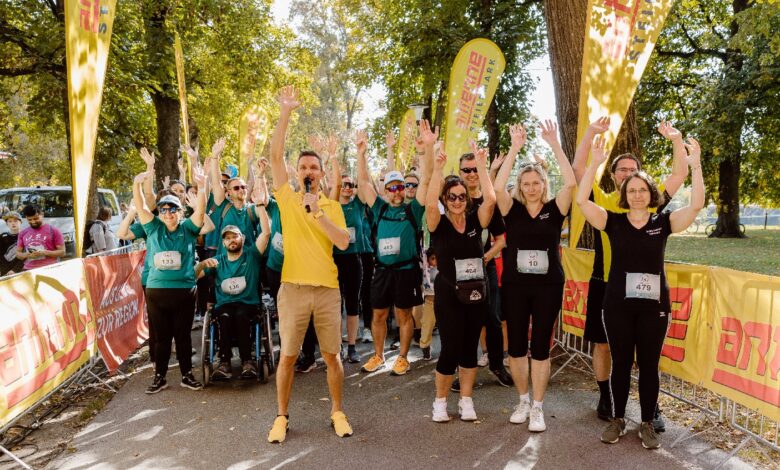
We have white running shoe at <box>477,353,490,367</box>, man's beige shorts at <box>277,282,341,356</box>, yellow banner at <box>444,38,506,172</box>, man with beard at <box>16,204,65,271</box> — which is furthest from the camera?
yellow banner at <box>444,38,506,172</box>

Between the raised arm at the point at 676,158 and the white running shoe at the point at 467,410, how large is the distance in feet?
7.65

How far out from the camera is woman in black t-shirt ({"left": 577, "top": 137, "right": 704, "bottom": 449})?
4.22 m

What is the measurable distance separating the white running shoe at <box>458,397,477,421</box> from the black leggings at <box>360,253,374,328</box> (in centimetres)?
216

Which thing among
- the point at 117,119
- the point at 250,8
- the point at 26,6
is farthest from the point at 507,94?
the point at 26,6

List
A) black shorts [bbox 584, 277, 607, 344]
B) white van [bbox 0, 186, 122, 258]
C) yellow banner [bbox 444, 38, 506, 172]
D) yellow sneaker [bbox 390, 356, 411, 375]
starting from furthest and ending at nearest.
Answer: white van [bbox 0, 186, 122, 258] → yellow banner [bbox 444, 38, 506, 172] → yellow sneaker [bbox 390, 356, 411, 375] → black shorts [bbox 584, 277, 607, 344]

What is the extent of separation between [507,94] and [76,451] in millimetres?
16715

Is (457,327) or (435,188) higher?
(435,188)

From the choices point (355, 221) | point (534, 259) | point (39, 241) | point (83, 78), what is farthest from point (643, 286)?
point (39, 241)

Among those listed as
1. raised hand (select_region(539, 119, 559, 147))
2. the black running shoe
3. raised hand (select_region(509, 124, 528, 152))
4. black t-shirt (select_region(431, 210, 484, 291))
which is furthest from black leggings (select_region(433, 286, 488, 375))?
the black running shoe

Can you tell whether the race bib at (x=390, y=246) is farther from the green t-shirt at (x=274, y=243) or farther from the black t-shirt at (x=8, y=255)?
the black t-shirt at (x=8, y=255)

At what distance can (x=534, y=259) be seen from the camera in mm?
4664

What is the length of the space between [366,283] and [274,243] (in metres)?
1.68

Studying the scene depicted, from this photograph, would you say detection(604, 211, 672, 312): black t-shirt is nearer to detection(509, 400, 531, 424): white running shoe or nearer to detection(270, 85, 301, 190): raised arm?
detection(509, 400, 531, 424): white running shoe

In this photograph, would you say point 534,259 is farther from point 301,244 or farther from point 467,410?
point 301,244
